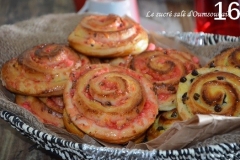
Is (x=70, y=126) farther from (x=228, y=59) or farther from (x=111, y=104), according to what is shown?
(x=228, y=59)

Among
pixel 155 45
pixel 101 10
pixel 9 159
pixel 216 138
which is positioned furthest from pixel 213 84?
pixel 101 10

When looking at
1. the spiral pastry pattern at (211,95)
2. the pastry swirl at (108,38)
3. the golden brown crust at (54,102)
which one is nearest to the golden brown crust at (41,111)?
the golden brown crust at (54,102)

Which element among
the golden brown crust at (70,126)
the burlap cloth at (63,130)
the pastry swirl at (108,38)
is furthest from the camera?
the pastry swirl at (108,38)

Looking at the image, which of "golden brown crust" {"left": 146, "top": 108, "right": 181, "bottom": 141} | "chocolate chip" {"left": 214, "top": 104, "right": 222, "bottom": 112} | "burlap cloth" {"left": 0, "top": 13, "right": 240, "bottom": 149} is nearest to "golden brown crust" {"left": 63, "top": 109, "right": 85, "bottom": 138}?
"burlap cloth" {"left": 0, "top": 13, "right": 240, "bottom": 149}

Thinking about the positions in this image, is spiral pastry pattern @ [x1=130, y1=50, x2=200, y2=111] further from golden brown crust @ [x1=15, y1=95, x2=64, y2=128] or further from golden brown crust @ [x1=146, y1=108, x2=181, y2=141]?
golden brown crust @ [x1=15, y1=95, x2=64, y2=128]

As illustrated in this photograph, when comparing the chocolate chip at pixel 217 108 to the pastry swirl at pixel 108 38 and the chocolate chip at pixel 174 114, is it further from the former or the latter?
the pastry swirl at pixel 108 38

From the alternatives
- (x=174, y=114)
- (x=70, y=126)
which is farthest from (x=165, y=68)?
(x=70, y=126)
